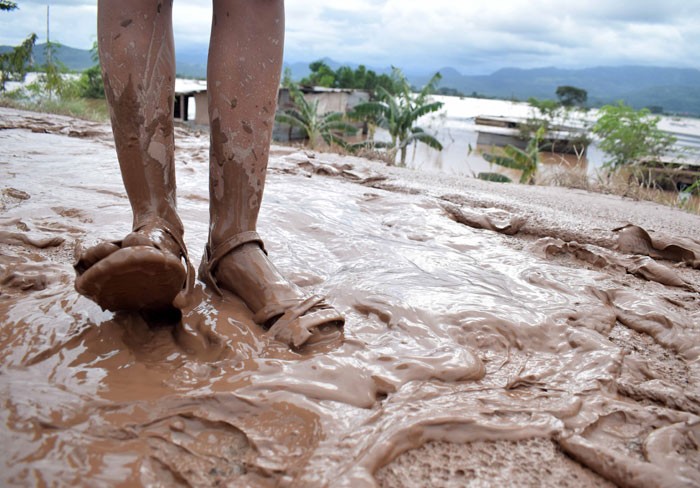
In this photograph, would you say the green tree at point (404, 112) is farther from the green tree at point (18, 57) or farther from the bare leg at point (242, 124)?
the bare leg at point (242, 124)

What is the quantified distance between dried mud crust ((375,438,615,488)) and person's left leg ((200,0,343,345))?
17.0 inches

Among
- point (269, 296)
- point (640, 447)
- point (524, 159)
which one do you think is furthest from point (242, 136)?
point (524, 159)

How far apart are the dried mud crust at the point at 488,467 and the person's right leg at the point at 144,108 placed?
0.53 metres

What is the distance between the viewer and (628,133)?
18.0m

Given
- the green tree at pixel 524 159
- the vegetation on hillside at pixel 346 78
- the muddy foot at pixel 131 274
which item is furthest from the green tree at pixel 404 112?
the vegetation on hillside at pixel 346 78

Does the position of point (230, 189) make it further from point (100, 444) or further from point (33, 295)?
point (100, 444)

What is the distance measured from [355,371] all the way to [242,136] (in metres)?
0.63

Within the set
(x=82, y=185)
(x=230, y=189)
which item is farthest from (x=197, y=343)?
(x=82, y=185)

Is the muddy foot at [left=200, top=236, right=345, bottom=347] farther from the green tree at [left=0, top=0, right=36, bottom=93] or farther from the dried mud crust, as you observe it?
the green tree at [left=0, top=0, right=36, bottom=93]

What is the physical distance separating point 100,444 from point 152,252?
1.01 feet

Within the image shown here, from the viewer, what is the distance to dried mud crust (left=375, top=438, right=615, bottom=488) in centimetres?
69

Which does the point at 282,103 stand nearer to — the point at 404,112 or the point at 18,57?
the point at 404,112

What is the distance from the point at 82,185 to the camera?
2.17 metres

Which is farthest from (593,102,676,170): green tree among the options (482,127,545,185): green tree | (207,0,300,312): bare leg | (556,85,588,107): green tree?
(556,85,588,107): green tree
